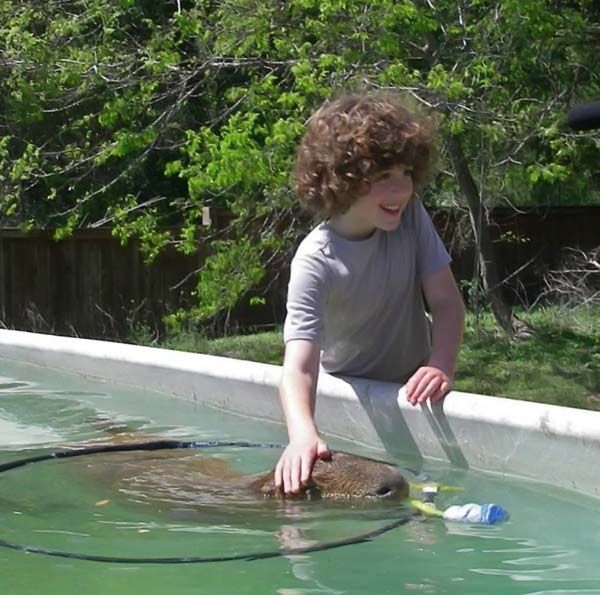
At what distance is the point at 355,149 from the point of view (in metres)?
4.01

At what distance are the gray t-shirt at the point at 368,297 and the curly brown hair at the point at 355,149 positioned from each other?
15cm

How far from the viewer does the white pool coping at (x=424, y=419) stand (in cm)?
366

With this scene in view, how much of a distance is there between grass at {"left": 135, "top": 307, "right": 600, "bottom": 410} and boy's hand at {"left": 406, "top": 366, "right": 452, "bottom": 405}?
148 inches

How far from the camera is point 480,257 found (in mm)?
10312

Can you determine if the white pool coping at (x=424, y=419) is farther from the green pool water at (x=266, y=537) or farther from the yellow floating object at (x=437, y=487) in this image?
the yellow floating object at (x=437, y=487)

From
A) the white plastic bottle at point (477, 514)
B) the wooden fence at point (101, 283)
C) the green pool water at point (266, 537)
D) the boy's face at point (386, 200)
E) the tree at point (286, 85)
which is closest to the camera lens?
the green pool water at point (266, 537)

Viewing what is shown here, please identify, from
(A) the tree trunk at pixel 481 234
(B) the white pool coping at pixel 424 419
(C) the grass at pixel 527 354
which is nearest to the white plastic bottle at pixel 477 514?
(B) the white pool coping at pixel 424 419

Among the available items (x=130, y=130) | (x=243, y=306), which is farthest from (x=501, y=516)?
(x=243, y=306)

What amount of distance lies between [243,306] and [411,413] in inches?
413

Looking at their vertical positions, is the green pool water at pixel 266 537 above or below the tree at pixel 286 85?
below

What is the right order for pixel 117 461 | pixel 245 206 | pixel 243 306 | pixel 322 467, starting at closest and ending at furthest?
1. pixel 322 467
2. pixel 117 461
3. pixel 245 206
4. pixel 243 306

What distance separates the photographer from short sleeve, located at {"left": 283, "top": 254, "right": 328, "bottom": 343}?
3955mm

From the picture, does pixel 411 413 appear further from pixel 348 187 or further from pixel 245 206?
pixel 245 206

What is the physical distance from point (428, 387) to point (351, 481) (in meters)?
0.51
